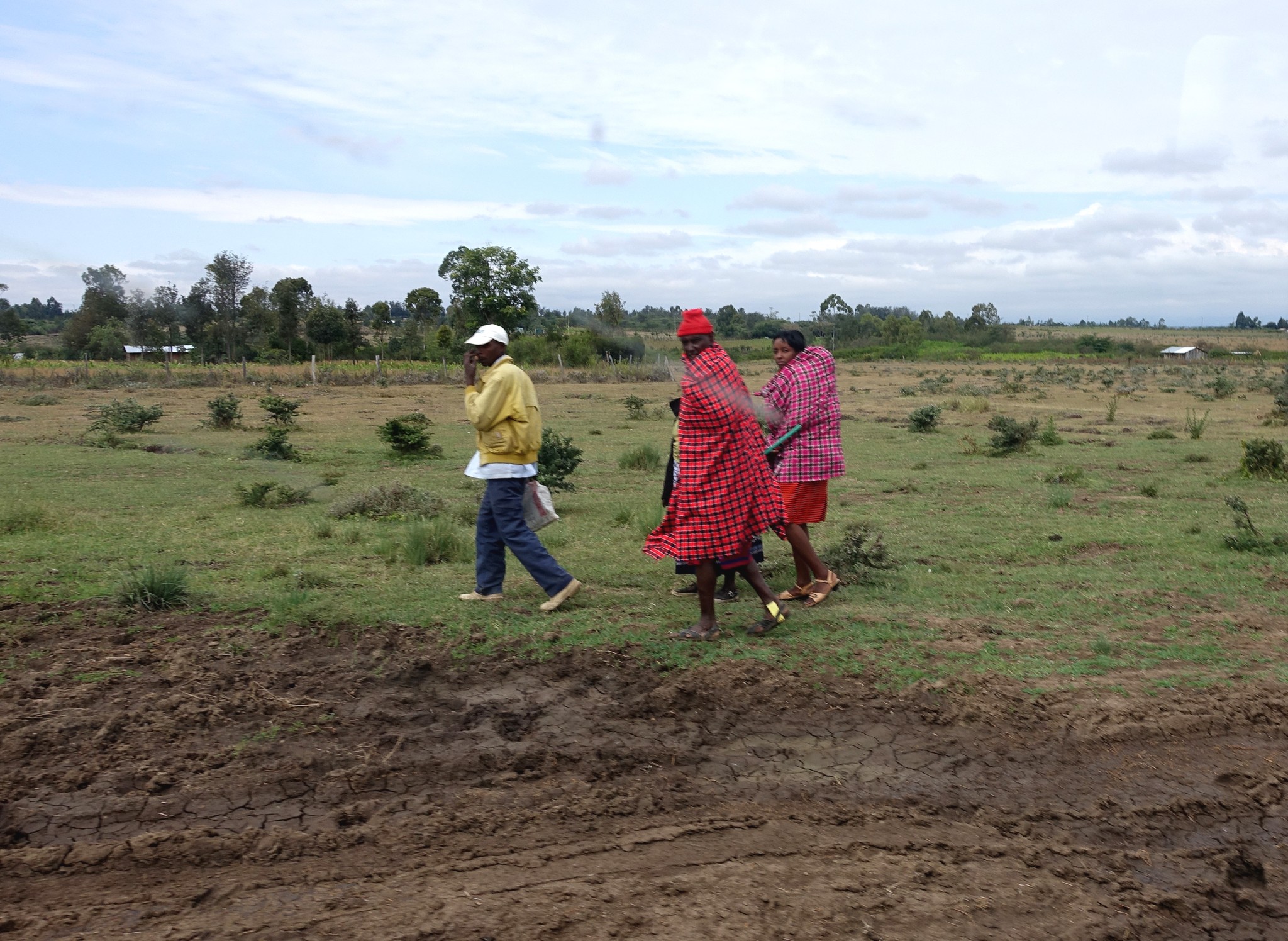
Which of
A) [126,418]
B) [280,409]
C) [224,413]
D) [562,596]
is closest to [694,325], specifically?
[562,596]

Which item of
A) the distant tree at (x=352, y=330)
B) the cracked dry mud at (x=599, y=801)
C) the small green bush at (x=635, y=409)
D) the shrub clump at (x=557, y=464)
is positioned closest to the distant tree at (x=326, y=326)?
the distant tree at (x=352, y=330)

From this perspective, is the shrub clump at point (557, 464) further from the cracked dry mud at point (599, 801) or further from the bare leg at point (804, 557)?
the cracked dry mud at point (599, 801)

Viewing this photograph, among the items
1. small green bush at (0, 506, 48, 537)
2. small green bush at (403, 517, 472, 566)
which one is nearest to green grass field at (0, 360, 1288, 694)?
small green bush at (0, 506, 48, 537)

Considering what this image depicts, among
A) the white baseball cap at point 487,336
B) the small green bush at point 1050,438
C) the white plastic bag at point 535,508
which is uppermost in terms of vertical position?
the white baseball cap at point 487,336

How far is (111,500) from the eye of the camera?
10.6 metres

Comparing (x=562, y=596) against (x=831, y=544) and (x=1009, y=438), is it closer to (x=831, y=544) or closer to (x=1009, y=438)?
(x=831, y=544)

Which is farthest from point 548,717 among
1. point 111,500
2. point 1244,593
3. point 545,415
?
point 545,415

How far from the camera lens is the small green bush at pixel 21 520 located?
8500mm

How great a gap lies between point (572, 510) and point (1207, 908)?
7.71 meters

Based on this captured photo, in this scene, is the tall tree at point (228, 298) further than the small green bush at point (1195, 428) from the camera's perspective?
Yes

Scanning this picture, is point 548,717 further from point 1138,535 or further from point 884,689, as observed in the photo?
point 1138,535

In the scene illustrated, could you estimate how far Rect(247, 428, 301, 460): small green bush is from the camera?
14508 millimetres

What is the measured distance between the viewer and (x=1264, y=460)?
12.6m

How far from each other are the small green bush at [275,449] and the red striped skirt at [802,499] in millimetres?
10315
